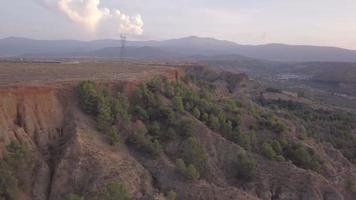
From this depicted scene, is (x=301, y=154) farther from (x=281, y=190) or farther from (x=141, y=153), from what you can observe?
(x=141, y=153)

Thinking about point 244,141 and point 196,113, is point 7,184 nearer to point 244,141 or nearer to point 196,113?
point 196,113

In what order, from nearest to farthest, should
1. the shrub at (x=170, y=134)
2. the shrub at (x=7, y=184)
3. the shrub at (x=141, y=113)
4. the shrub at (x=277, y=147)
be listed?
the shrub at (x=7, y=184)
the shrub at (x=170, y=134)
the shrub at (x=141, y=113)
the shrub at (x=277, y=147)

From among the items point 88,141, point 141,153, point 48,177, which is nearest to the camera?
point 48,177

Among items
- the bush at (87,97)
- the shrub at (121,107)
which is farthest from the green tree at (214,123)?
the bush at (87,97)

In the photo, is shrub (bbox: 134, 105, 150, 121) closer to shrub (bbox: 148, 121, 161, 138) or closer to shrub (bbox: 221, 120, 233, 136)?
shrub (bbox: 148, 121, 161, 138)

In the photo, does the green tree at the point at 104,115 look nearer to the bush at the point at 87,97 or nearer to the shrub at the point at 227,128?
the bush at the point at 87,97

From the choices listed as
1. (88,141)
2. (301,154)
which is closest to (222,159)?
(301,154)

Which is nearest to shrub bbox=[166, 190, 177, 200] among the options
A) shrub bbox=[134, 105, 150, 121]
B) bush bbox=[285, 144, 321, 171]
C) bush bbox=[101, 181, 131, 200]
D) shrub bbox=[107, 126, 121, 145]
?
bush bbox=[101, 181, 131, 200]
